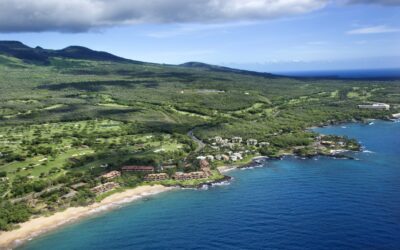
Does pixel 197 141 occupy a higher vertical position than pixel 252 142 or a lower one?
lower

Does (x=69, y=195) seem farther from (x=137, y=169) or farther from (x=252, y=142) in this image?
(x=252, y=142)

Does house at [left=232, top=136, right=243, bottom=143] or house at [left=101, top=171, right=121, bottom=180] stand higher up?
house at [left=232, top=136, right=243, bottom=143]

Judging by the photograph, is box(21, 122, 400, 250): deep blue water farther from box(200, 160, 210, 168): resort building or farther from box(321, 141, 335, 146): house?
box(321, 141, 335, 146): house

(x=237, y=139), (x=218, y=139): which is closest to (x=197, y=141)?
(x=218, y=139)

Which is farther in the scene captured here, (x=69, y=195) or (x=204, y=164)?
(x=204, y=164)

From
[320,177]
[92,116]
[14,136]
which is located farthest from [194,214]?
[92,116]

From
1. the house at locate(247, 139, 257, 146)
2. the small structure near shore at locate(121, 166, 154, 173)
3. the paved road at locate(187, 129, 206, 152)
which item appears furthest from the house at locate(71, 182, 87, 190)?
the house at locate(247, 139, 257, 146)

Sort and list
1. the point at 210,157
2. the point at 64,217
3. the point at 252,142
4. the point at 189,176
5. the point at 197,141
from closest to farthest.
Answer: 1. the point at 64,217
2. the point at 189,176
3. the point at 210,157
4. the point at 252,142
5. the point at 197,141
